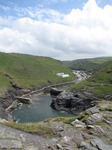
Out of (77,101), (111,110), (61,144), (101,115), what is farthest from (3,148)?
(77,101)

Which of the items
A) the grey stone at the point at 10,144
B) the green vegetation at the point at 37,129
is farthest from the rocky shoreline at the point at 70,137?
the green vegetation at the point at 37,129

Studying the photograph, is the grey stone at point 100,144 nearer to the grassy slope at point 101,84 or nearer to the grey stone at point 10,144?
the grey stone at point 10,144

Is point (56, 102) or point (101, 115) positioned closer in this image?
point (101, 115)

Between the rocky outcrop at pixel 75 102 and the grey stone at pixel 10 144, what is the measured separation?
65920 mm

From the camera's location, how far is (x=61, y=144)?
47.9 ft

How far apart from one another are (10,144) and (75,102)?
72028 mm

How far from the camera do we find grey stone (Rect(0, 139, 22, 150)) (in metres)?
13.5

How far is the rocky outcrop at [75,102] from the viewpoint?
81488 mm

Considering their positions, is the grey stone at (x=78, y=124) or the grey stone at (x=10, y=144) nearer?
the grey stone at (x=10, y=144)

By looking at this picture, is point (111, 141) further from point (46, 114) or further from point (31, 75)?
point (31, 75)

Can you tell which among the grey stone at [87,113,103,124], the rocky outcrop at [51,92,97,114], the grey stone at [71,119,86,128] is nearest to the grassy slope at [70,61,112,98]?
the rocky outcrop at [51,92,97,114]

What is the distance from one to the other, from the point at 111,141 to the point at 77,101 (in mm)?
69475

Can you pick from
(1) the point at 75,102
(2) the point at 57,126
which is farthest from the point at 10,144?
(1) the point at 75,102

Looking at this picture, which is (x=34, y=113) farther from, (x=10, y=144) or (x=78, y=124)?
(x=10, y=144)
